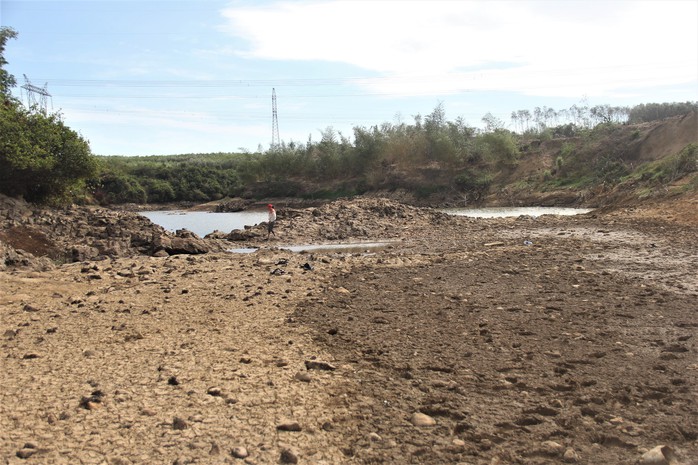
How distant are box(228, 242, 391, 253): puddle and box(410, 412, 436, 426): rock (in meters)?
13.7

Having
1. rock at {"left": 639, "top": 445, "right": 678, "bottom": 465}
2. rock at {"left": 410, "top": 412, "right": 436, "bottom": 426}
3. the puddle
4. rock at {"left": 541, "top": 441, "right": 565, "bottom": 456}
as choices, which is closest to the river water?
the puddle

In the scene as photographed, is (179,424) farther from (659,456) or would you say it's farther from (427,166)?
(427,166)

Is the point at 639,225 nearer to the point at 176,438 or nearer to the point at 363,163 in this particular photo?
the point at 176,438

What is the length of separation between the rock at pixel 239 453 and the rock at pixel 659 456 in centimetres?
250

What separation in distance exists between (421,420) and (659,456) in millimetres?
1580

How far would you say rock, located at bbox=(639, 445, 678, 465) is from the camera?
11.5ft

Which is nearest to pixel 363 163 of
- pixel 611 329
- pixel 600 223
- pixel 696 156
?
pixel 696 156

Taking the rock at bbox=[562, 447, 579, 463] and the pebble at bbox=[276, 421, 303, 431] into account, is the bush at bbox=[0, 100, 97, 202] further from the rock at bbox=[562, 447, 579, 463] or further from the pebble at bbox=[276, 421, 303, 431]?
the rock at bbox=[562, 447, 579, 463]

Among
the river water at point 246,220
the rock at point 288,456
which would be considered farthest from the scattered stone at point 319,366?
the river water at point 246,220

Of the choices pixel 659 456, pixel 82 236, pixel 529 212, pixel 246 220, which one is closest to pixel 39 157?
pixel 82 236

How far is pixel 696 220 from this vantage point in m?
18.6

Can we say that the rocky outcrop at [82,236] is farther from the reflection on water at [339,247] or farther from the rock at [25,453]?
the rock at [25,453]

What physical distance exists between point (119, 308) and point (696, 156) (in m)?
31.6

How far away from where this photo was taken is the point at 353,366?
18.7ft
